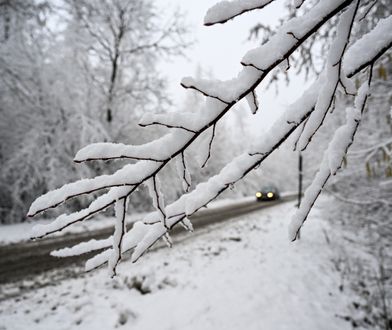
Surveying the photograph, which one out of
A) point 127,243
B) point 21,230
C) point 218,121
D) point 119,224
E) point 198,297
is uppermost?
point 218,121

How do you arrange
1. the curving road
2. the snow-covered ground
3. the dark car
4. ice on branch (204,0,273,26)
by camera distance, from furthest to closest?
the dark car < the curving road < the snow-covered ground < ice on branch (204,0,273,26)

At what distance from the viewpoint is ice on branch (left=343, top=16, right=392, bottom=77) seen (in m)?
0.81

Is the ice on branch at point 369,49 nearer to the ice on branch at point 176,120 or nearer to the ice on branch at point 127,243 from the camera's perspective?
the ice on branch at point 176,120

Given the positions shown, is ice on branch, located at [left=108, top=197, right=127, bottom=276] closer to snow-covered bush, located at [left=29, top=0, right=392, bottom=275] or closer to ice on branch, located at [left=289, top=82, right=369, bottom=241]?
snow-covered bush, located at [left=29, top=0, right=392, bottom=275]

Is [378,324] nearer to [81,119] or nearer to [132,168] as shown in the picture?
[132,168]

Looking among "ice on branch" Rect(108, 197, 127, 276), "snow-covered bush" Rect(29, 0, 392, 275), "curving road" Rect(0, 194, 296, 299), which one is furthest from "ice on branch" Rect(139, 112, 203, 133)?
"curving road" Rect(0, 194, 296, 299)

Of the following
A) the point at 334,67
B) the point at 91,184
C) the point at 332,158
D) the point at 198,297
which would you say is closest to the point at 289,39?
the point at 334,67

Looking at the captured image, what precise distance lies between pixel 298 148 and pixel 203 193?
0.33 metres

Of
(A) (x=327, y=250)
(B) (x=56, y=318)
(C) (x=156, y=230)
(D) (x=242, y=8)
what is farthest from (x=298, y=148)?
(A) (x=327, y=250)

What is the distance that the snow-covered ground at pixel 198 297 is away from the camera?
10.6ft

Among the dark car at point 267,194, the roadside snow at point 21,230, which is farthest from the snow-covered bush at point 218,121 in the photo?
the dark car at point 267,194

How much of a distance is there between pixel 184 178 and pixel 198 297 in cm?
342

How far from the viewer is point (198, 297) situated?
3811 millimetres

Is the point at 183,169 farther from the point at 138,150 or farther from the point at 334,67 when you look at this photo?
the point at 334,67
